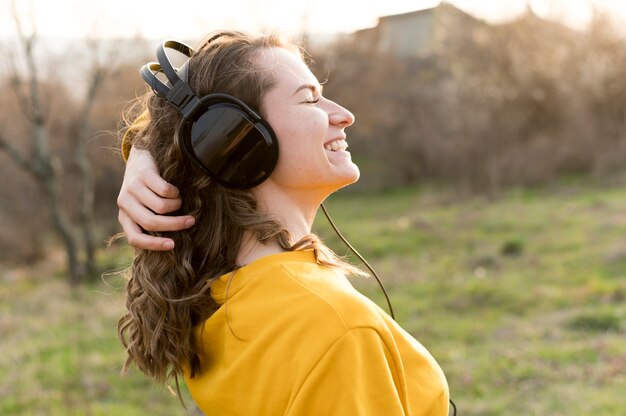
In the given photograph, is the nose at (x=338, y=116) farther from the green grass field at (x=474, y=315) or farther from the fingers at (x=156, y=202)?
the green grass field at (x=474, y=315)

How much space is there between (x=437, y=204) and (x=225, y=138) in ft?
52.4

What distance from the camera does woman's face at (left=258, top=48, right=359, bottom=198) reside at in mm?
1610

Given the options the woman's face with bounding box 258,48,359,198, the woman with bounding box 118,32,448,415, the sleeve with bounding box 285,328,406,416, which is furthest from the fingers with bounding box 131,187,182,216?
the sleeve with bounding box 285,328,406,416

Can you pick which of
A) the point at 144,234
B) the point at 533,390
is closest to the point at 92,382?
the point at 533,390

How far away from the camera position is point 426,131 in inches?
851

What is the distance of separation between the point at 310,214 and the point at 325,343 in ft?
1.56

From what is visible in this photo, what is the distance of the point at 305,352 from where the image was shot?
135 centimetres

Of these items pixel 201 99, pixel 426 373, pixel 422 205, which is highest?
pixel 201 99

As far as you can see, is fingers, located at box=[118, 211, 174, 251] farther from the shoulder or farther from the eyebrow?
the eyebrow

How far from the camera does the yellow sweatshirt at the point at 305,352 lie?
1324 mm

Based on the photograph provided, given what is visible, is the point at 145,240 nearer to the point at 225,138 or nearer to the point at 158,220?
the point at 158,220

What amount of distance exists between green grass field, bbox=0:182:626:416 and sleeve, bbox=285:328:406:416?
1121 mm

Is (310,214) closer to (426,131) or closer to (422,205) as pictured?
(422,205)

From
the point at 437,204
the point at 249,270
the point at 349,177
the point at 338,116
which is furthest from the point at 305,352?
the point at 437,204
